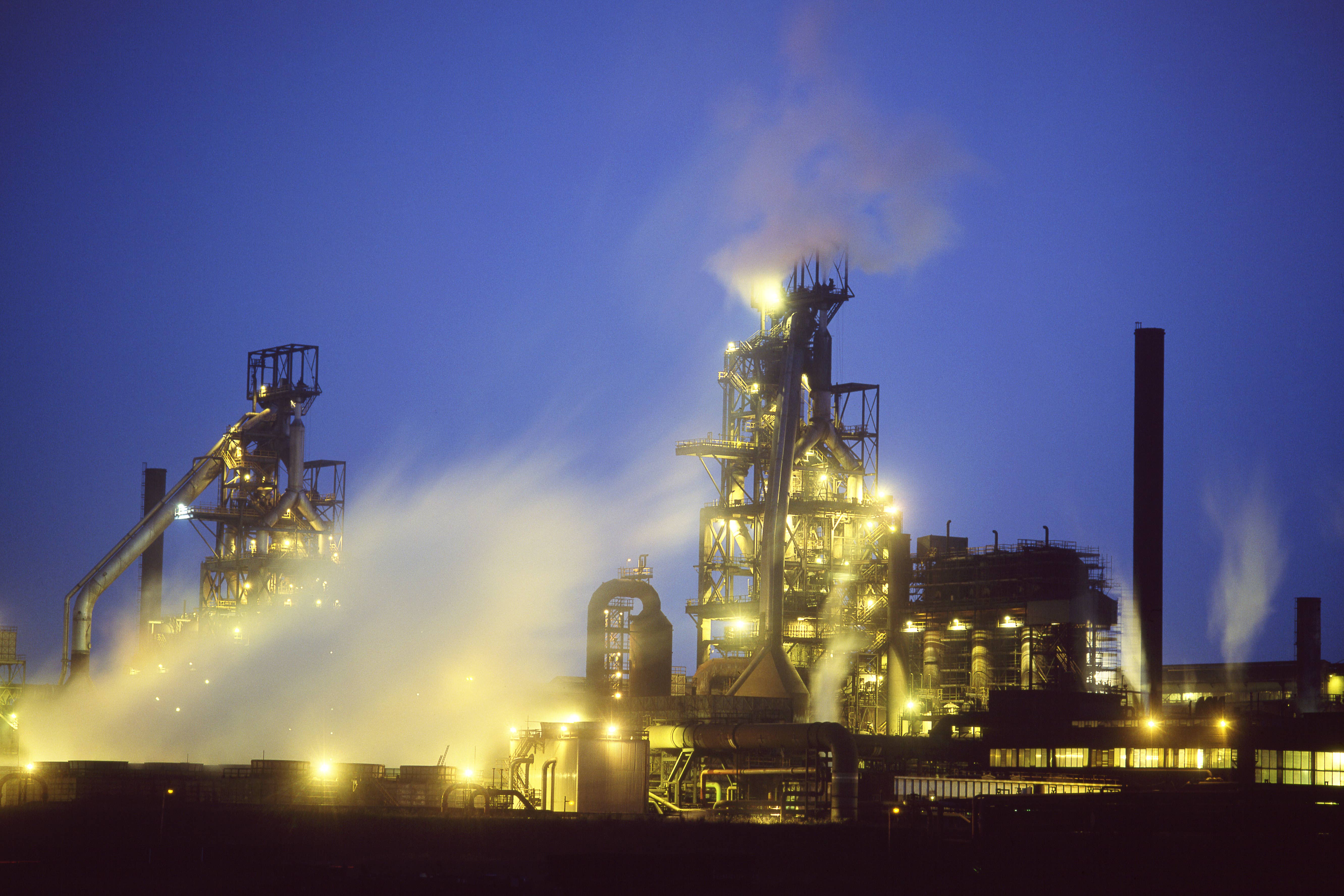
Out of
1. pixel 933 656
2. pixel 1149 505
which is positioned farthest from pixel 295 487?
pixel 1149 505

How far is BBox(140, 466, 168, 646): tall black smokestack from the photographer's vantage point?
79688 mm

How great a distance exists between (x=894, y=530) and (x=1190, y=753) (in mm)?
18437

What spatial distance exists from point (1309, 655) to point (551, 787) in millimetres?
35503

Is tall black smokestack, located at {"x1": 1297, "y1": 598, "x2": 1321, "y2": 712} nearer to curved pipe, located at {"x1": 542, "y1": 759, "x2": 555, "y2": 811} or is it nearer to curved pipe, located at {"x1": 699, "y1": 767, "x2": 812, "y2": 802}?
curved pipe, located at {"x1": 699, "y1": 767, "x2": 812, "y2": 802}

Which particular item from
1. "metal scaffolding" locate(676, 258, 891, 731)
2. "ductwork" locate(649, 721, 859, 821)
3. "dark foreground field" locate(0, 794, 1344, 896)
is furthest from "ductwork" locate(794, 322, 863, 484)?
"dark foreground field" locate(0, 794, 1344, 896)

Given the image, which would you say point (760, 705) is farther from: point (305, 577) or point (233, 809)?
point (305, 577)

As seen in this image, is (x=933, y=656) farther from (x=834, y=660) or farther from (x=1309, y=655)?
(x=1309, y=655)

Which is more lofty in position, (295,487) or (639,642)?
(295,487)

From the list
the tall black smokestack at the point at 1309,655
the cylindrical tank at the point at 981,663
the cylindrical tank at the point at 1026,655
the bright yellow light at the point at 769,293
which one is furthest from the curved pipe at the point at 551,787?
the tall black smokestack at the point at 1309,655

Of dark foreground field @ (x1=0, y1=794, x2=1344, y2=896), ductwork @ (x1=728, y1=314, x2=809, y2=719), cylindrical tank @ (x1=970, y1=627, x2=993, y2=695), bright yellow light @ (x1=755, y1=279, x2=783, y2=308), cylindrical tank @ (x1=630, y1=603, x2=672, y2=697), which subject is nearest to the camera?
dark foreground field @ (x1=0, y1=794, x2=1344, y2=896)

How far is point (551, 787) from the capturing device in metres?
45.3

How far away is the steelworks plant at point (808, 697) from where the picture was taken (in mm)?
37688

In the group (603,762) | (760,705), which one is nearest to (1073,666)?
(760,705)

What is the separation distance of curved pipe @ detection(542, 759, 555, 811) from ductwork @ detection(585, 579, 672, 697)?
36.4ft
